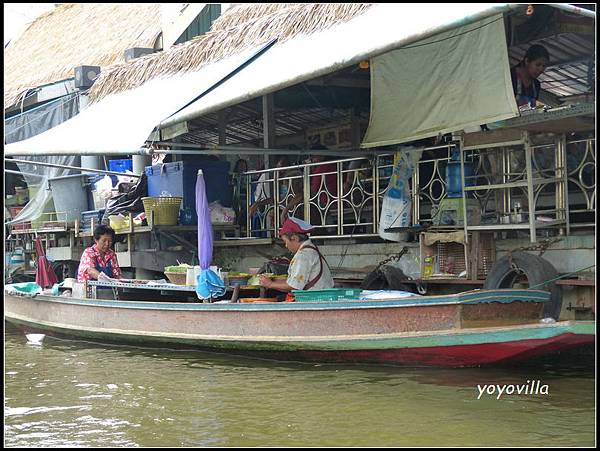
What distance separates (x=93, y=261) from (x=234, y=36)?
10.6ft

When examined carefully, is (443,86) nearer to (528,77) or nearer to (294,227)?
(528,77)

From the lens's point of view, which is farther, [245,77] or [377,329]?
[245,77]

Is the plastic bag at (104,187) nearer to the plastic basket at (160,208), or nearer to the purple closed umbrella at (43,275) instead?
the purple closed umbrella at (43,275)

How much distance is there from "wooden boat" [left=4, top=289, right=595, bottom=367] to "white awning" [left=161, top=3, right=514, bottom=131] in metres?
1.94

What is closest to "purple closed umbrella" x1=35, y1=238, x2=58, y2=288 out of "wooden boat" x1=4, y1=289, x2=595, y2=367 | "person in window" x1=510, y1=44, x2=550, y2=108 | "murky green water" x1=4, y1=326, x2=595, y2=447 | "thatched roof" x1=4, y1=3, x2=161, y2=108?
"wooden boat" x1=4, y1=289, x2=595, y2=367

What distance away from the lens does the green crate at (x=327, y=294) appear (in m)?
7.56

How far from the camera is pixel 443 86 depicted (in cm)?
824

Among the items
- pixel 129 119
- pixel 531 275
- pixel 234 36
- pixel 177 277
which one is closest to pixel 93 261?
pixel 177 277

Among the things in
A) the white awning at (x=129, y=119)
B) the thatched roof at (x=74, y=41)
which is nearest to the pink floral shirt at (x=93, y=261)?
the white awning at (x=129, y=119)

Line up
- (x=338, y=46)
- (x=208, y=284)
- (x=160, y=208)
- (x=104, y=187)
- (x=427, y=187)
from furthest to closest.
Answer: (x=104, y=187), (x=160, y=208), (x=427, y=187), (x=208, y=284), (x=338, y=46)

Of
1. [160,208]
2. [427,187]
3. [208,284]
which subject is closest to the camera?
[208,284]

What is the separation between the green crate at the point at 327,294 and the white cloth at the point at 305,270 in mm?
229

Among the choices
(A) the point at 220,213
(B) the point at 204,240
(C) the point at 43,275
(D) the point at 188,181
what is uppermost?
(D) the point at 188,181

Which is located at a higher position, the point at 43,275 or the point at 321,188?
the point at 321,188
